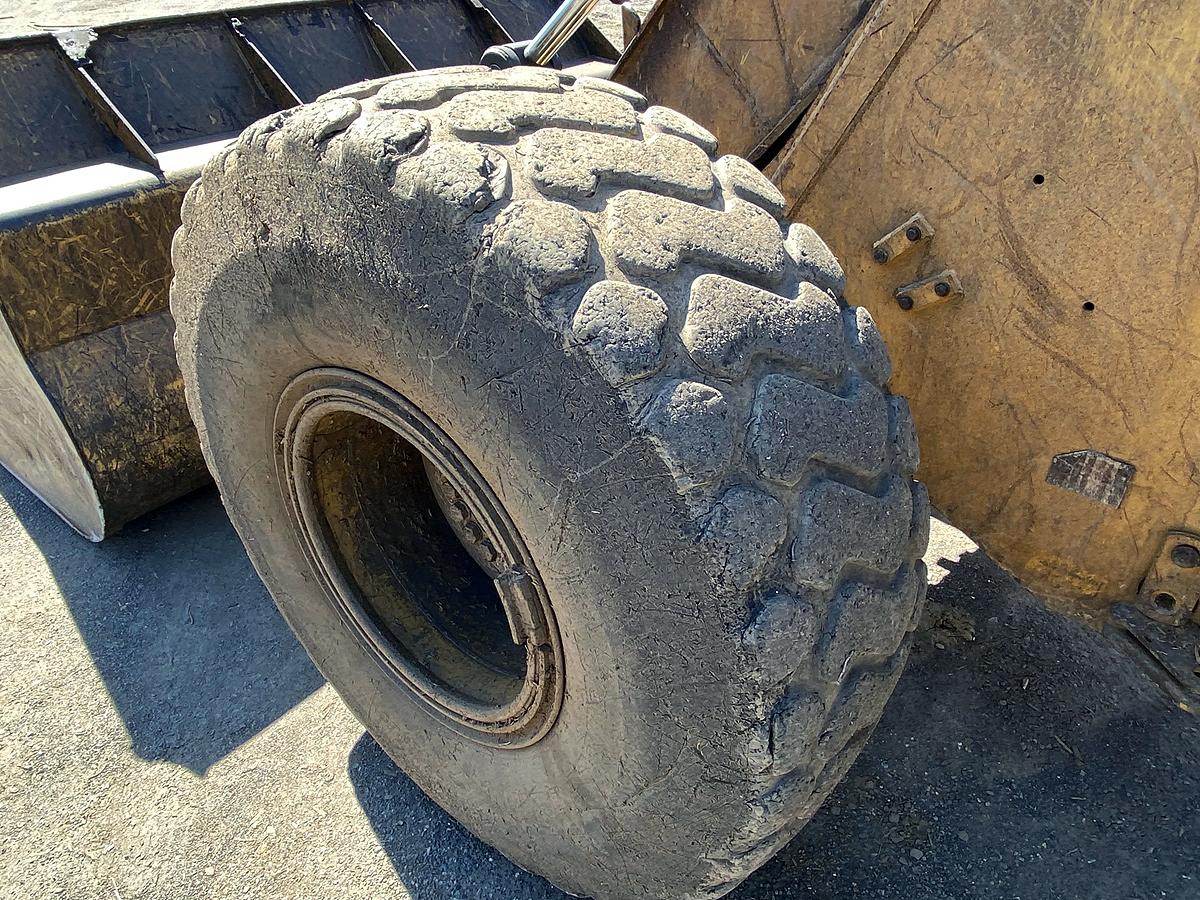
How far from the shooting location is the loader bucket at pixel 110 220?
2.45 metres

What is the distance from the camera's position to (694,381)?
1.07 meters

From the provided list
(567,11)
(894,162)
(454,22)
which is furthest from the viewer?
(454,22)

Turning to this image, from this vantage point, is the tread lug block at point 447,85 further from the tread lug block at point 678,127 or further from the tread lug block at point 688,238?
the tread lug block at point 688,238

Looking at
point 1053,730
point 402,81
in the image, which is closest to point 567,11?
point 402,81

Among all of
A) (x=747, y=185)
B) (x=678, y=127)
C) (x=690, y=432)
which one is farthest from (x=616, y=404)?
(x=678, y=127)

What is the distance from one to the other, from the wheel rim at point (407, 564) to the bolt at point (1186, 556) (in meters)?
1.06

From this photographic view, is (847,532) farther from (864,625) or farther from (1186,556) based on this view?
(1186,556)

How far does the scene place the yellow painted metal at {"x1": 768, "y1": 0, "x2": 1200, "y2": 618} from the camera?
4.25 ft

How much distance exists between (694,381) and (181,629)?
7.23 ft

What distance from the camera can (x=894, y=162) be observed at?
156 cm

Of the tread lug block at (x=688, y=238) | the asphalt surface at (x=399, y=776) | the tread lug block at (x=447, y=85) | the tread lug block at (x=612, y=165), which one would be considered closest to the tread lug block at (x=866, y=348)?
the tread lug block at (x=688, y=238)

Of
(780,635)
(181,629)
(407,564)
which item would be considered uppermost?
(780,635)

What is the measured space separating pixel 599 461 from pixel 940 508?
91cm

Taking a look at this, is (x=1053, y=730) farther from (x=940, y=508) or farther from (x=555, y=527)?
(x=555, y=527)
